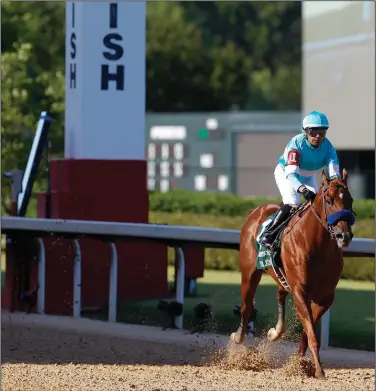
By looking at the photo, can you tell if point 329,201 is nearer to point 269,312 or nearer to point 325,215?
point 325,215

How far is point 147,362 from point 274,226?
130 cm

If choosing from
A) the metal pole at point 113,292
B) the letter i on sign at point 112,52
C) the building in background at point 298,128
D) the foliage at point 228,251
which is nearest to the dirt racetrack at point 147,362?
the metal pole at point 113,292

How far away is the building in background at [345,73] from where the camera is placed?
23.1 metres

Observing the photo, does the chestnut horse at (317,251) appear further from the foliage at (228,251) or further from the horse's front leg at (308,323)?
the foliage at (228,251)

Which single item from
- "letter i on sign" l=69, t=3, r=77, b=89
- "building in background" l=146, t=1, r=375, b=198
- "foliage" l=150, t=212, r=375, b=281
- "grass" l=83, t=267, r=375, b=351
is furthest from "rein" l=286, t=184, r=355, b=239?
"building in background" l=146, t=1, r=375, b=198

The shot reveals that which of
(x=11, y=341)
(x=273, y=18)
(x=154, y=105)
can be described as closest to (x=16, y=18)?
(x=11, y=341)

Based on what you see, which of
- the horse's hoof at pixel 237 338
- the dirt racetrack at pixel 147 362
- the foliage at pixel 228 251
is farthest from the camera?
the foliage at pixel 228 251

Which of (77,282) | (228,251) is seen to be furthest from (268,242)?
(228,251)

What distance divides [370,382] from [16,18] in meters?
14.1

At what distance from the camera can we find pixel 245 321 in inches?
352

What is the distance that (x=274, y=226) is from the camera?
8.57 m

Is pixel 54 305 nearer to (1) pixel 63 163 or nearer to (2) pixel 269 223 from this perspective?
(1) pixel 63 163

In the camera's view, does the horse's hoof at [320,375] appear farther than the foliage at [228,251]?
No

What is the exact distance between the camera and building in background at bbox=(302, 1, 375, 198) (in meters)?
23.1
